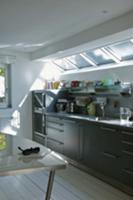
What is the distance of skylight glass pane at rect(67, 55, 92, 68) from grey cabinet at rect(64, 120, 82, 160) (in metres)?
1.66

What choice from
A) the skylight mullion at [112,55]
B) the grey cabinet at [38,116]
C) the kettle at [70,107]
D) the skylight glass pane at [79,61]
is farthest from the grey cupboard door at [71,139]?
the skylight glass pane at [79,61]

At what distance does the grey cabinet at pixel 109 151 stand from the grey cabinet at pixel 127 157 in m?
0.09

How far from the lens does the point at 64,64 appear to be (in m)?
6.63

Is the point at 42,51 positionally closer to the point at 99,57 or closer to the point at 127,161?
the point at 99,57

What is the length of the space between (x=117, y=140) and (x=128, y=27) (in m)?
1.57

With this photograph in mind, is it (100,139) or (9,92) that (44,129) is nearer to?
(9,92)

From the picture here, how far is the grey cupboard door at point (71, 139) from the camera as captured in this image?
4625mm

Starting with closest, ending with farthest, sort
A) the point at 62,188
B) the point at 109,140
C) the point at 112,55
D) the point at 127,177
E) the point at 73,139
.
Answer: the point at 127,177 < the point at 62,188 < the point at 109,140 < the point at 73,139 < the point at 112,55

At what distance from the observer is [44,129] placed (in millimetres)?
5922

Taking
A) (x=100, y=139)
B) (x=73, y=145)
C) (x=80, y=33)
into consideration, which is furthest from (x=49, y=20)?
(x=73, y=145)

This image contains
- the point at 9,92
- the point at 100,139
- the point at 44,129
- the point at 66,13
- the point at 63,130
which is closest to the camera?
the point at 66,13

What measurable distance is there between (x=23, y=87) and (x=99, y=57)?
2.12m

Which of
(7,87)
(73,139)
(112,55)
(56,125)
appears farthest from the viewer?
(7,87)

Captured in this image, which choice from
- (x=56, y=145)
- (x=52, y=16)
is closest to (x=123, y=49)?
(x=52, y=16)
